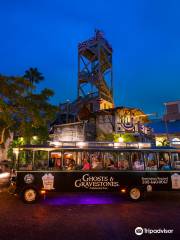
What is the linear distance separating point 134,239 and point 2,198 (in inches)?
341

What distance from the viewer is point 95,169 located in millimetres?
11625

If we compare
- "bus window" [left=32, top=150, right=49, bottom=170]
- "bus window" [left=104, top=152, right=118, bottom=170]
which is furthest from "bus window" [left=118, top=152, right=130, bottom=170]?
"bus window" [left=32, top=150, right=49, bottom=170]

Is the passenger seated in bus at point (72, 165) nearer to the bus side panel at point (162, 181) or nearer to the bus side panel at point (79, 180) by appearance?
the bus side panel at point (79, 180)

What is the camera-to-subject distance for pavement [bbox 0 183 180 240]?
21.1ft

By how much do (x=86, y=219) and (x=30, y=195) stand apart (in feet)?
13.8

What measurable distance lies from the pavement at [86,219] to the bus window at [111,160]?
1843 millimetres

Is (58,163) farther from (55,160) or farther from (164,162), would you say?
(164,162)

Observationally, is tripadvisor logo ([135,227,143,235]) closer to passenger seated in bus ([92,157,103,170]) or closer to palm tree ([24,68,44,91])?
passenger seated in bus ([92,157,103,170])

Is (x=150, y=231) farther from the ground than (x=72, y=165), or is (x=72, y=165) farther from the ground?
(x=72, y=165)

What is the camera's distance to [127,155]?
468 inches

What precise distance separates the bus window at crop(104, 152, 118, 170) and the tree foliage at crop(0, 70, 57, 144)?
29.9ft

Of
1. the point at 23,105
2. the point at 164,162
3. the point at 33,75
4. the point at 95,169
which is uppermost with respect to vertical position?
the point at 33,75

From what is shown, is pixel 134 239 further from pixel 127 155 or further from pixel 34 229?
pixel 127 155

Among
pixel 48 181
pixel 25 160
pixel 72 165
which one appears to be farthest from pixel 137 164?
pixel 25 160
